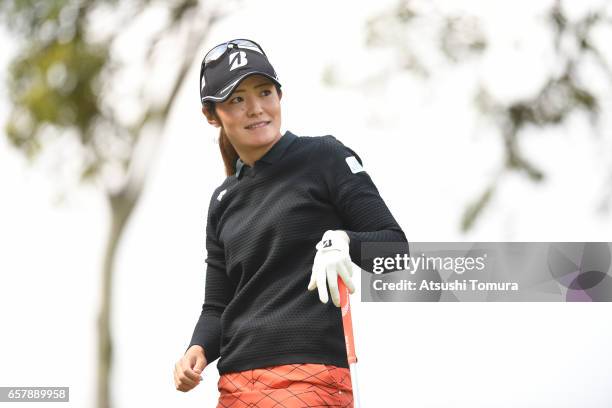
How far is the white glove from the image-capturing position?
6.20 ft

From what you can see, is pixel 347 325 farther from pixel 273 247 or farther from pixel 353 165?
pixel 353 165

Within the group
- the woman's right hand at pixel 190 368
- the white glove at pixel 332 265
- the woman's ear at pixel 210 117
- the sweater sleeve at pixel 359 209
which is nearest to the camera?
the white glove at pixel 332 265

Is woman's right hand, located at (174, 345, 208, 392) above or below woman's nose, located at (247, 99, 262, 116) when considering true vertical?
below

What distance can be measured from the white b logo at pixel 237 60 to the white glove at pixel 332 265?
A: 0.50 metres

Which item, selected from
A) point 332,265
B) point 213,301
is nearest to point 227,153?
point 213,301

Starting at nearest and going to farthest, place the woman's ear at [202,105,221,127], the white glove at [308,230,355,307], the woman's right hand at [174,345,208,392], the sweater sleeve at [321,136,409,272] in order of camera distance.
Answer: the white glove at [308,230,355,307], the sweater sleeve at [321,136,409,272], the woman's right hand at [174,345,208,392], the woman's ear at [202,105,221,127]

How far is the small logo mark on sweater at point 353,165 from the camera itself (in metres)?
2.09

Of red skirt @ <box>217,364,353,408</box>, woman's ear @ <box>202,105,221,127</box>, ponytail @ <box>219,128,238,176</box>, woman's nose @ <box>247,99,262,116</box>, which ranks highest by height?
woman's ear @ <box>202,105,221,127</box>

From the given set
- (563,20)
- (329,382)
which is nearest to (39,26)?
(563,20)

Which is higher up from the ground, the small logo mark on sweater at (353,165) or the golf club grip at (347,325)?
the small logo mark on sweater at (353,165)

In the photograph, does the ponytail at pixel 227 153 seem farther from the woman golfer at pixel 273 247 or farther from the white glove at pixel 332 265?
the white glove at pixel 332 265

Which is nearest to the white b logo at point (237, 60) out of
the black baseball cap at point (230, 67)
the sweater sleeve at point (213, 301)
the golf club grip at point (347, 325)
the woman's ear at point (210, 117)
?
the black baseball cap at point (230, 67)

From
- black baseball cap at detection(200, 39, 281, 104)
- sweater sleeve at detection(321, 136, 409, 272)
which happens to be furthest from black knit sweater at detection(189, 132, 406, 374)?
black baseball cap at detection(200, 39, 281, 104)

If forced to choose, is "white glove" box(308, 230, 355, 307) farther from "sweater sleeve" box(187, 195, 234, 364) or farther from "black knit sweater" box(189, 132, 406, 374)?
"sweater sleeve" box(187, 195, 234, 364)
